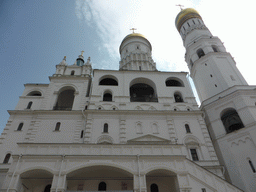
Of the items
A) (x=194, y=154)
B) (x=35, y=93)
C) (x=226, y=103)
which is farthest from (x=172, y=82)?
(x=35, y=93)

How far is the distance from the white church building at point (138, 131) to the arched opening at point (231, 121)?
10cm

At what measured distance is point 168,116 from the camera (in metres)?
20.9

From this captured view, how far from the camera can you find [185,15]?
3441cm

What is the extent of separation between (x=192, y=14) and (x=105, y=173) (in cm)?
3189

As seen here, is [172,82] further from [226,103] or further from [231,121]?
[231,121]

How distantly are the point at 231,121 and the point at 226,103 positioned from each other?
211 centimetres

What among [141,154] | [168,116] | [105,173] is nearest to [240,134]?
[168,116]

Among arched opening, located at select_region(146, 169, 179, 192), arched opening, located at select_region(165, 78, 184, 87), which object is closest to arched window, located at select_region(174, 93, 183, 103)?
arched opening, located at select_region(165, 78, 184, 87)

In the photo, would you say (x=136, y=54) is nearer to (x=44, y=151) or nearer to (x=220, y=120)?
(x=220, y=120)

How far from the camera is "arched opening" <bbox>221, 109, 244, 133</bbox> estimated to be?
20.7 metres

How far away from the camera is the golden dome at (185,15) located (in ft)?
112

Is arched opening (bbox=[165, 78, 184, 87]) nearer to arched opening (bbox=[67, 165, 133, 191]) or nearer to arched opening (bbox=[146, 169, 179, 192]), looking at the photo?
arched opening (bbox=[146, 169, 179, 192])

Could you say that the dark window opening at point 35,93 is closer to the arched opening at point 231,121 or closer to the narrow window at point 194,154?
the narrow window at point 194,154

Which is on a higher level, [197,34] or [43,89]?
[197,34]
